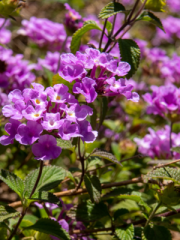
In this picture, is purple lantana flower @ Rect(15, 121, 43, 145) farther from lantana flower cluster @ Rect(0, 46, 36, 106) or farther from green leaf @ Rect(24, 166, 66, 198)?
lantana flower cluster @ Rect(0, 46, 36, 106)

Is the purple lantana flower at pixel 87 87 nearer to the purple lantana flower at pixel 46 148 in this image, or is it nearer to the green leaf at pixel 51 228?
the purple lantana flower at pixel 46 148

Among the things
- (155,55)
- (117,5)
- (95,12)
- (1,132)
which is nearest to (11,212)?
(1,132)

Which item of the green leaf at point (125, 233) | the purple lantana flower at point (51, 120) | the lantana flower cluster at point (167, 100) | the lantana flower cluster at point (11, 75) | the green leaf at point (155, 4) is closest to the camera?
the purple lantana flower at point (51, 120)

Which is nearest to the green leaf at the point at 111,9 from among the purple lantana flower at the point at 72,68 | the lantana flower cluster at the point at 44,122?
the purple lantana flower at the point at 72,68

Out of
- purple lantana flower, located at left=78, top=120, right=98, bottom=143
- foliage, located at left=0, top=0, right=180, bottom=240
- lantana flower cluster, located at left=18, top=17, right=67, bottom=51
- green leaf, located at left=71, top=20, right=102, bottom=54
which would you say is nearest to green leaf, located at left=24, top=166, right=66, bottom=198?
foliage, located at left=0, top=0, right=180, bottom=240

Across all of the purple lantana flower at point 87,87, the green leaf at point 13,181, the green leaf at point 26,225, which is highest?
the purple lantana flower at point 87,87

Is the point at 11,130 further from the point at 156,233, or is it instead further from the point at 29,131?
the point at 156,233

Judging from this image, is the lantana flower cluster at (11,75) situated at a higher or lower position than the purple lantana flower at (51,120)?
lower
